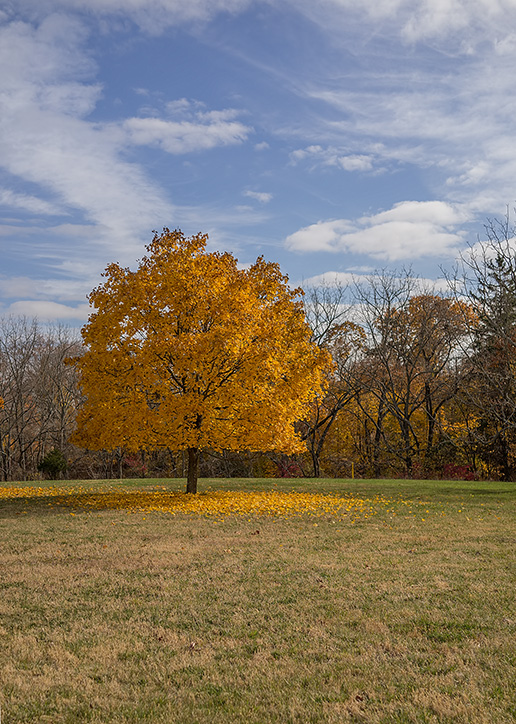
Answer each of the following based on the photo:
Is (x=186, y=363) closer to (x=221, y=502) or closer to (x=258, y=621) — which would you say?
(x=221, y=502)

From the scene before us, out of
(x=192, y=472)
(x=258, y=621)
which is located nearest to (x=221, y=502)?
(x=192, y=472)

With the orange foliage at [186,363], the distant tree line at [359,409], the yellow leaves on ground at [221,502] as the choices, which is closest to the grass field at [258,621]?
the yellow leaves on ground at [221,502]

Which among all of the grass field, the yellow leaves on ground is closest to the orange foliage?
the yellow leaves on ground

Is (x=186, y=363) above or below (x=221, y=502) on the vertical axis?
above

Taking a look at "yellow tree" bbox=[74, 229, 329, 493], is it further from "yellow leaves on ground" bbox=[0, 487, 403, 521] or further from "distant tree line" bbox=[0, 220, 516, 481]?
"distant tree line" bbox=[0, 220, 516, 481]

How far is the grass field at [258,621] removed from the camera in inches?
165

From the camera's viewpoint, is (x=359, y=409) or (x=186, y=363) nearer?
(x=186, y=363)

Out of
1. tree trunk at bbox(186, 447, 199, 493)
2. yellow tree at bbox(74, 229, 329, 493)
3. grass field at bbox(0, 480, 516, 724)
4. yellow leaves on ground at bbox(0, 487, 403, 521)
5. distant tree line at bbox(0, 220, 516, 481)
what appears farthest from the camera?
distant tree line at bbox(0, 220, 516, 481)

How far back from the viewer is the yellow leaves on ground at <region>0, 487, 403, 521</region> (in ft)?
48.5

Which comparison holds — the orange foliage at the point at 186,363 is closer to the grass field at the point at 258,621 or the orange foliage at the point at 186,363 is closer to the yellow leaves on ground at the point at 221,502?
the yellow leaves on ground at the point at 221,502

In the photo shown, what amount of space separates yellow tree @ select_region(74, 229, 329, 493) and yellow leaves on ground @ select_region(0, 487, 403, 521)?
Answer: 160 centimetres

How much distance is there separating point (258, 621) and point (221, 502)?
34.7 ft

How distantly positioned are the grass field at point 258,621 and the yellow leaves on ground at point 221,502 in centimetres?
178

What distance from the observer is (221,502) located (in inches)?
647
